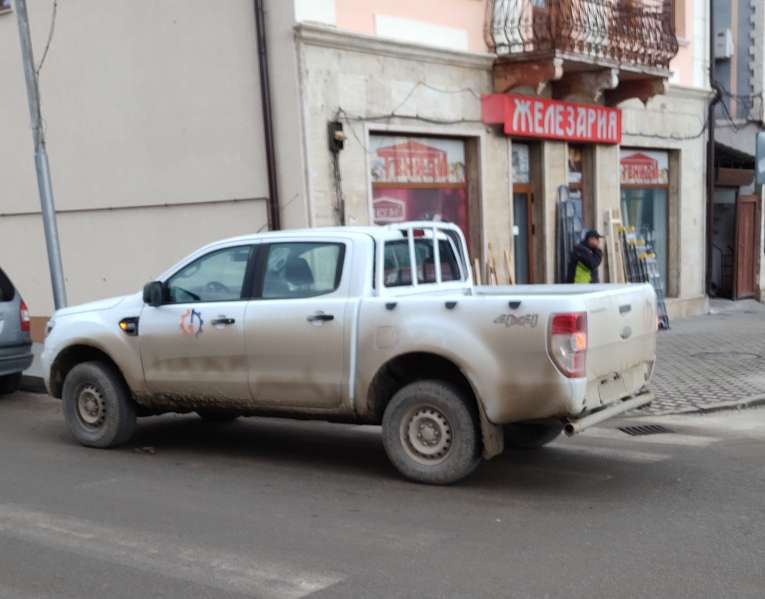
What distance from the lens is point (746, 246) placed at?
20.3 metres

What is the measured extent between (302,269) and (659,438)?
3413 mm

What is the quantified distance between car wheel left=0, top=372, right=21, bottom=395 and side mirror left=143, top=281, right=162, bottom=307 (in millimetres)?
4483

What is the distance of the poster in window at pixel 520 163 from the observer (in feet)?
49.4

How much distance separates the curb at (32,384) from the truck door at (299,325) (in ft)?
17.7

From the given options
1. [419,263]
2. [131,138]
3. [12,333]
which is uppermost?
[131,138]

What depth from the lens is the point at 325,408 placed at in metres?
6.58

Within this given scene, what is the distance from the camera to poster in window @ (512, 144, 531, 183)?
1505cm

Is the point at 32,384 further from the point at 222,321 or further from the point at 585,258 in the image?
the point at 585,258

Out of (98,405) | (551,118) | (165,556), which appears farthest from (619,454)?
(551,118)

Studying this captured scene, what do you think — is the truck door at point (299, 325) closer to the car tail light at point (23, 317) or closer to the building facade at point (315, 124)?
the car tail light at point (23, 317)

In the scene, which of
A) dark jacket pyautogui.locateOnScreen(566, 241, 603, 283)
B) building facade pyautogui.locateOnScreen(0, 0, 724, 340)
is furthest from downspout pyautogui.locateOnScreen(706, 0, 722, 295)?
dark jacket pyautogui.locateOnScreen(566, 241, 603, 283)

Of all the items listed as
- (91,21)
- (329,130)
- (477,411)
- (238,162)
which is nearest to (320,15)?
(329,130)

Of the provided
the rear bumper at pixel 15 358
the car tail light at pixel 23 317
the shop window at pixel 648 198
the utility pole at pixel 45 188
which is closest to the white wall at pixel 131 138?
the utility pole at pixel 45 188

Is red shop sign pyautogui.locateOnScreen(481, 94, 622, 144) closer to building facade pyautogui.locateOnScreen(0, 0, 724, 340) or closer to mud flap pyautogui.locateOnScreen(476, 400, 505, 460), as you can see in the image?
building facade pyautogui.locateOnScreen(0, 0, 724, 340)
